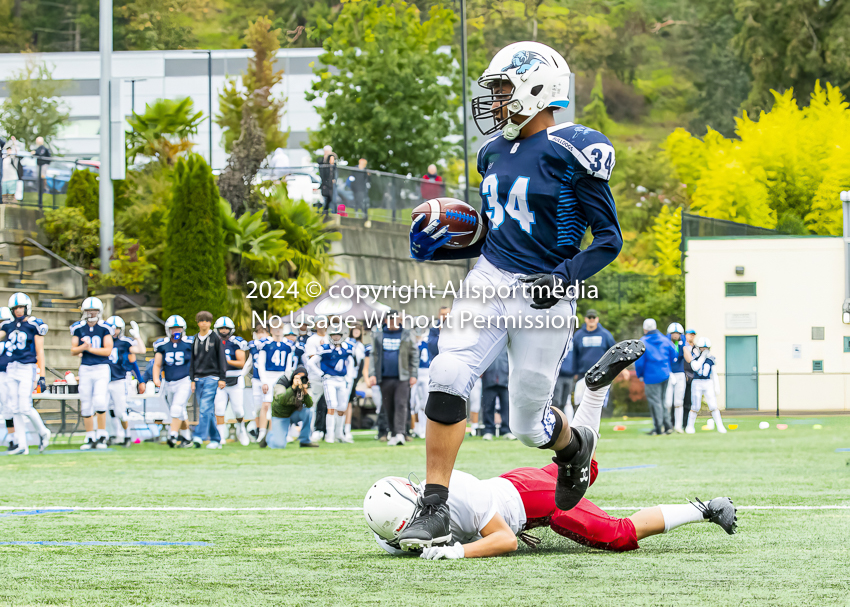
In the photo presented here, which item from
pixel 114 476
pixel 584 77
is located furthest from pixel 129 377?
pixel 584 77

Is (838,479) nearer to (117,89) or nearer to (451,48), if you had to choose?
(117,89)

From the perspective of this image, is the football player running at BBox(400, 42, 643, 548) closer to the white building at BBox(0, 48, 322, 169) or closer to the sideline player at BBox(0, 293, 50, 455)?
the sideline player at BBox(0, 293, 50, 455)

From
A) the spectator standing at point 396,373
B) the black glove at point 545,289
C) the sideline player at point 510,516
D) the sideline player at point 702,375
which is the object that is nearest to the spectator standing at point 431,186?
the sideline player at point 702,375

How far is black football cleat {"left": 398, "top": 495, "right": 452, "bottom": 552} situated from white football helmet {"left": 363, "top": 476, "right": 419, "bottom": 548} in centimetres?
5

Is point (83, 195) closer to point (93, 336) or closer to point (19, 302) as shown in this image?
point (93, 336)

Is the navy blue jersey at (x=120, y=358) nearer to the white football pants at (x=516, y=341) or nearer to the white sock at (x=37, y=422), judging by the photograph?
the white sock at (x=37, y=422)

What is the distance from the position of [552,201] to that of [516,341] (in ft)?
2.21

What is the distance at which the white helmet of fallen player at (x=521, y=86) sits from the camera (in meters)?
5.47

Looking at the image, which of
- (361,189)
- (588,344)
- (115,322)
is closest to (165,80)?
(361,189)

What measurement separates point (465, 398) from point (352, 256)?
78.1 ft

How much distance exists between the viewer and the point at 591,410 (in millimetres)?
5824

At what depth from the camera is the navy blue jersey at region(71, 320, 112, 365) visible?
15.8m

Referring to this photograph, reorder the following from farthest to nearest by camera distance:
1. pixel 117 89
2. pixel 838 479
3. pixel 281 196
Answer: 1. pixel 281 196
2. pixel 117 89
3. pixel 838 479

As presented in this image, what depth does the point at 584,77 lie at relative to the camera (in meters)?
75.9
